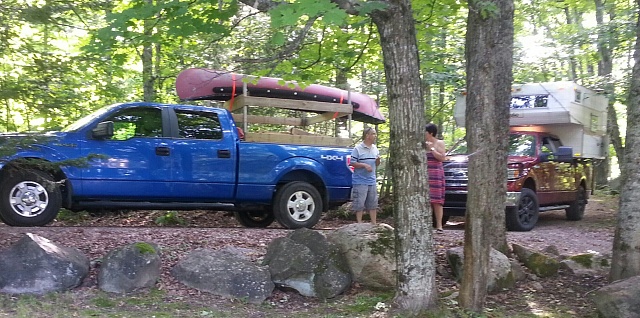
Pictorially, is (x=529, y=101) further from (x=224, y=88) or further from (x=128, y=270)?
(x=128, y=270)

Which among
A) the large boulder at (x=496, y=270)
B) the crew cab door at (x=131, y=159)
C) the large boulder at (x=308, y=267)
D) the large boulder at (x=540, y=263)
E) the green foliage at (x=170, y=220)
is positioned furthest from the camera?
the green foliage at (x=170, y=220)

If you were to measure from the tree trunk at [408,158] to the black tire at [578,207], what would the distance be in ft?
29.1

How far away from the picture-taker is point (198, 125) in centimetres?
899

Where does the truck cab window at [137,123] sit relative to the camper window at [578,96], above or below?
below

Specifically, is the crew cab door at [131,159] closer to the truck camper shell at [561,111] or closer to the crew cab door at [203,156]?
the crew cab door at [203,156]

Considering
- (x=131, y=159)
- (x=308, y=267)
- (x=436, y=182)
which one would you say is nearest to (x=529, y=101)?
(x=436, y=182)

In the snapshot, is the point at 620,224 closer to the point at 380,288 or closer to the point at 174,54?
the point at 380,288

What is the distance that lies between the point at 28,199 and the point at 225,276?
3104 millimetres

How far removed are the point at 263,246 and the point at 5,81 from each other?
144 inches

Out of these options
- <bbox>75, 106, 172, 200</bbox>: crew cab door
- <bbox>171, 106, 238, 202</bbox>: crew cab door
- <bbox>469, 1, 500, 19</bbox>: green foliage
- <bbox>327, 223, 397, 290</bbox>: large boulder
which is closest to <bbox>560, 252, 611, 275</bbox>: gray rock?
<bbox>327, 223, 397, 290</bbox>: large boulder

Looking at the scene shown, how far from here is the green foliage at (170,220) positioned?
10992 millimetres

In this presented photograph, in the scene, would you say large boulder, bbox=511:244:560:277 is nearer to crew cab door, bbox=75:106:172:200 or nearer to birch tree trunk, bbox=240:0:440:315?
birch tree trunk, bbox=240:0:440:315

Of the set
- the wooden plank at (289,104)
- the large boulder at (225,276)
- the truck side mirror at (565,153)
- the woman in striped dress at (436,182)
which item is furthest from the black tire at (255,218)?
the truck side mirror at (565,153)

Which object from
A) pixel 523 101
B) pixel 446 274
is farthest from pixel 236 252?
pixel 523 101
